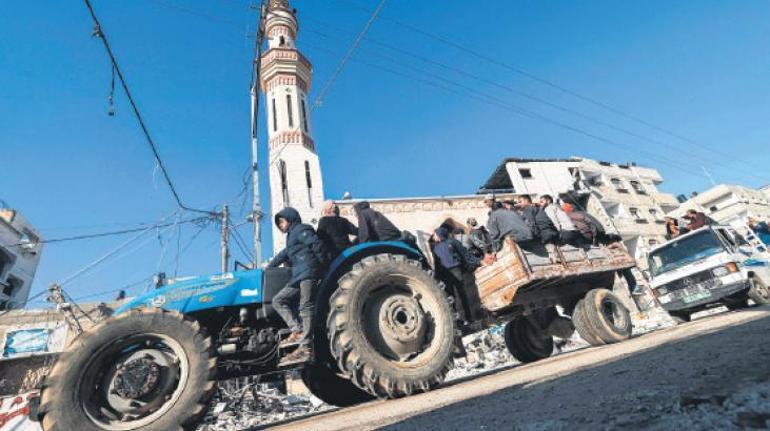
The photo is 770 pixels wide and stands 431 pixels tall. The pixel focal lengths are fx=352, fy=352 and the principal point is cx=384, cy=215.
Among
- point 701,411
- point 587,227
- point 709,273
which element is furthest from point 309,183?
point 701,411

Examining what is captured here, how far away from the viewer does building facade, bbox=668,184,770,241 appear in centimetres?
3822

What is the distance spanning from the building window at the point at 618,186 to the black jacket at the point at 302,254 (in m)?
33.3

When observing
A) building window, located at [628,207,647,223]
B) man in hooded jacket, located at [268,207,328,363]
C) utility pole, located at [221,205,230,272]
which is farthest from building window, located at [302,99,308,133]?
building window, located at [628,207,647,223]

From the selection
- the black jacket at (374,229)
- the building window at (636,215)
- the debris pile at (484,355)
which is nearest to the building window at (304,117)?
the debris pile at (484,355)

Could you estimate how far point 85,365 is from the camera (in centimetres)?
260

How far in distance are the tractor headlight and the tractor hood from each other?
868 centimetres

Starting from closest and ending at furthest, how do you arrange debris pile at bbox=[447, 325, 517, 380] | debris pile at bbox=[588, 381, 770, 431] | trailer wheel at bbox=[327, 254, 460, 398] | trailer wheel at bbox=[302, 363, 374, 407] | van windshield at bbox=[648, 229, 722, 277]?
debris pile at bbox=[588, 381, 770, 431]
trailer wheel at bbox=[327, 254, 460, 398]
trailer wheel at bbox=[302, 363, 374, 407]
van windshield at bbox=[648, 229, 722, 277]
debris pile at bbox=[447, 325, 517, 380]

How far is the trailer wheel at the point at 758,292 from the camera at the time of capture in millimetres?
7066

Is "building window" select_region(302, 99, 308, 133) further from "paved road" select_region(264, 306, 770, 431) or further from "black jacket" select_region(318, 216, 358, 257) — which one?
"paved road" select_region(264, 306, 770, 431)

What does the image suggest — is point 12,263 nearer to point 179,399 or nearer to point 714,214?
point 179,399

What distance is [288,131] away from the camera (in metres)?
19.6

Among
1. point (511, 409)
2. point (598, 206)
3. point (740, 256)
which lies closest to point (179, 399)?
point (511, 409)

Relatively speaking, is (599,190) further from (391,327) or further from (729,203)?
(391,327)

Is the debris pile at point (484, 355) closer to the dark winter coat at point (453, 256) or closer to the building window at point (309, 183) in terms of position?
the dark winter coat at point (453, 256)
